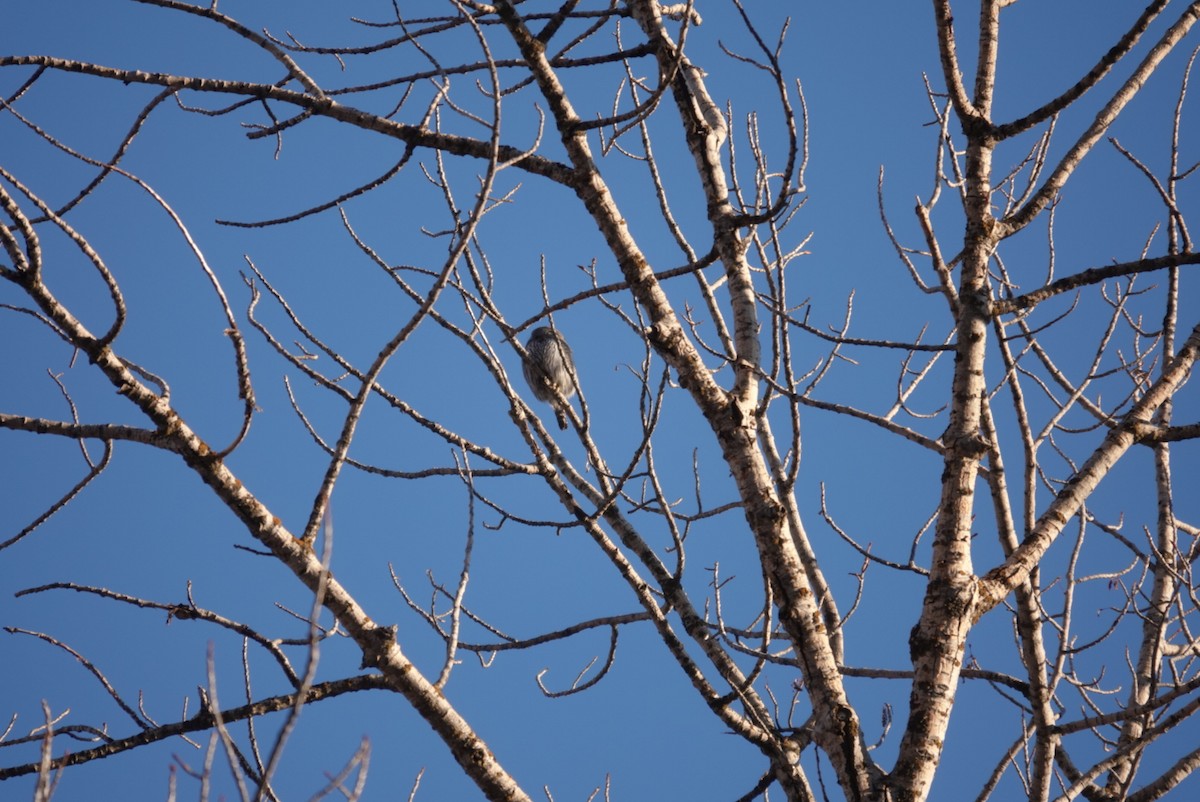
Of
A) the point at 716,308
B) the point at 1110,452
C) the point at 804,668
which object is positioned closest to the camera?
the point at 804,668

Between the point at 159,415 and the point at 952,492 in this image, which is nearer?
the point at 159,415

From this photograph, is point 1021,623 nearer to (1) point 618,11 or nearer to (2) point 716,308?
(2) point 716,308

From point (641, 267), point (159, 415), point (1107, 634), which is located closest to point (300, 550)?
point (159, 415)

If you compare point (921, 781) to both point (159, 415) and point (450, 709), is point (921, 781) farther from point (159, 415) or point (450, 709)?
point (159, 415)

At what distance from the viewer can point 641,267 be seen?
2.67 metres

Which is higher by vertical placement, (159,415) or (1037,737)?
(159,415)

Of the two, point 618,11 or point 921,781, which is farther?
point 618,11

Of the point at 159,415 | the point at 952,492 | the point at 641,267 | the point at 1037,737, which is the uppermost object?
the point at 641,267

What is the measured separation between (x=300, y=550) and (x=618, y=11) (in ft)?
5.32

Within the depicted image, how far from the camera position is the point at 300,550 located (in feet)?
6.66

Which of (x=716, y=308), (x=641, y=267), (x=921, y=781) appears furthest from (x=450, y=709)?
(x=716, y=308)

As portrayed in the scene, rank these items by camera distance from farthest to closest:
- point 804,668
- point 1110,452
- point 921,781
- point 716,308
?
point 716,308
point 1110,452
point 804,668
point 921,781

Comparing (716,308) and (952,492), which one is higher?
(716,308)

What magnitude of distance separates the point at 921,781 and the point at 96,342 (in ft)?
6.02
